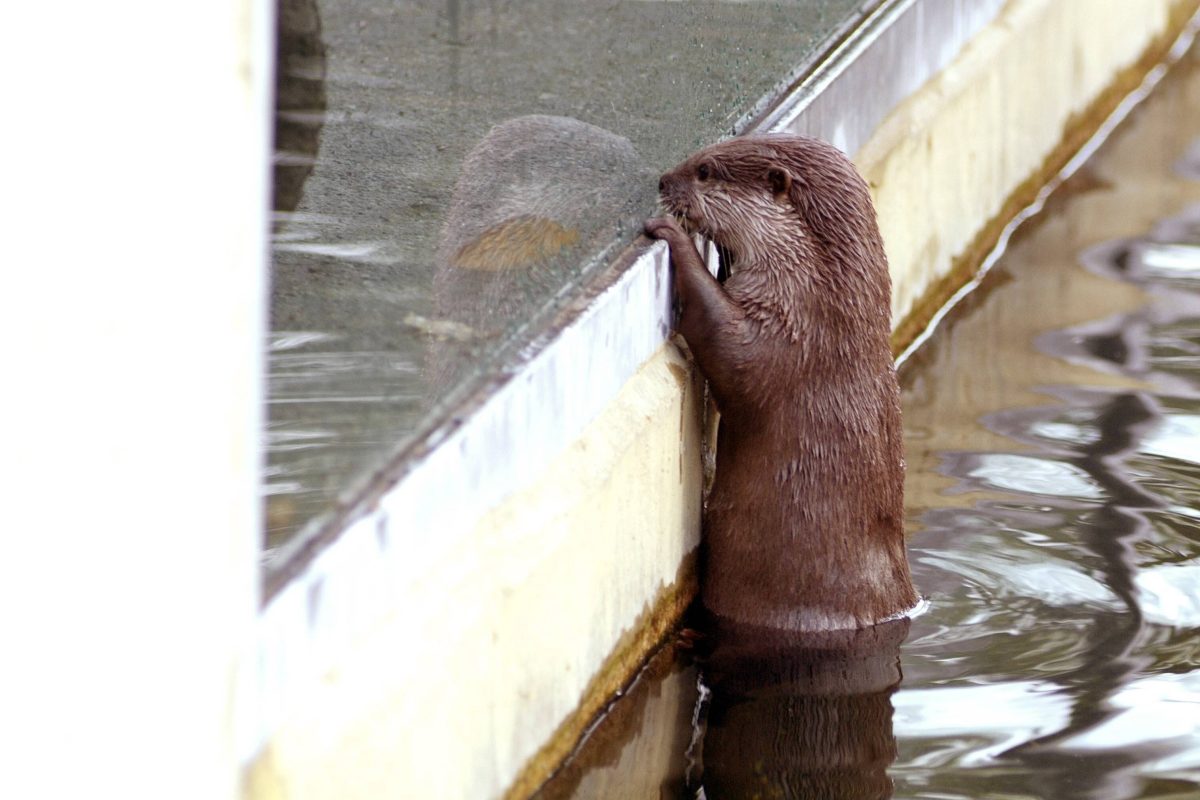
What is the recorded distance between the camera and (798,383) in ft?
12.7

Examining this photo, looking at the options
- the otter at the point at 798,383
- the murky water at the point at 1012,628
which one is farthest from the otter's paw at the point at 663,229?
the murky water at the point at 1012,628

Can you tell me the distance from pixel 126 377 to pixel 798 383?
214 cm

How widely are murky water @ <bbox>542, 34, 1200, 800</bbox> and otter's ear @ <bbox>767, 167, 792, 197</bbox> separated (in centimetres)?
97

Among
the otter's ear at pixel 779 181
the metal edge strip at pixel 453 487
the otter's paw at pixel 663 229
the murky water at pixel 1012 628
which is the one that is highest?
the otter's ear at pixel 779 181

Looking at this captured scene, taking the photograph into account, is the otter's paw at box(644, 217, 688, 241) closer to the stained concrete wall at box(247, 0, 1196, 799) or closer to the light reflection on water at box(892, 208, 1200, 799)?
the stained concrete wall at box(247, 0, 1196, 799)

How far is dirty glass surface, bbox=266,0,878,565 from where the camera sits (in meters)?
2.57

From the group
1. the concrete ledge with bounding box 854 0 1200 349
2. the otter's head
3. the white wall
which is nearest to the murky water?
the concrete ledge with bounding box 854 0 1200 349

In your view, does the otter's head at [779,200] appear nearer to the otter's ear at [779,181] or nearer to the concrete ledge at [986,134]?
the otter's ear at [779,181]

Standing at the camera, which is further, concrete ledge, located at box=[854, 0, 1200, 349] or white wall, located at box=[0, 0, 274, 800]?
concrete ledge, located at box=[854, 0, 1200, 349]

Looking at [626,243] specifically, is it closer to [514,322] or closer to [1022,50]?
[514,322]

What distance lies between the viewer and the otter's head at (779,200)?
3.90 metres

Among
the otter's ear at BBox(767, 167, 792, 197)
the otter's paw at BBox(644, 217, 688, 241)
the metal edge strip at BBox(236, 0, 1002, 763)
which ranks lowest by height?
the metal edge strip at BBox(236, 0, 1002, 763)

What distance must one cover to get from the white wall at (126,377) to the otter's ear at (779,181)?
1.97 meters

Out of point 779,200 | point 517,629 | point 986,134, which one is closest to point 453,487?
point 517,629
